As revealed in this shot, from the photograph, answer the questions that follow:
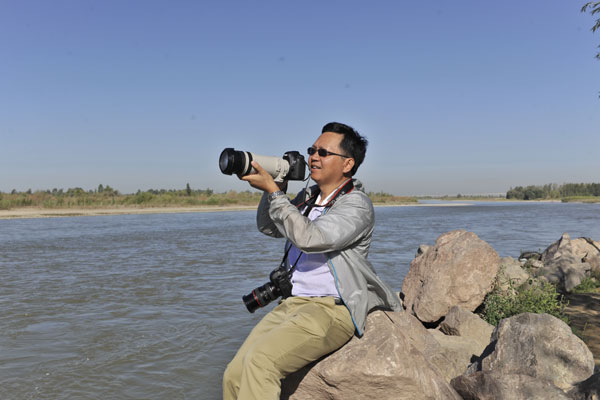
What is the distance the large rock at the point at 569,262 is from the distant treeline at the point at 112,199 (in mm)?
41691

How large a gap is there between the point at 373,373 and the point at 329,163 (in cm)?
143

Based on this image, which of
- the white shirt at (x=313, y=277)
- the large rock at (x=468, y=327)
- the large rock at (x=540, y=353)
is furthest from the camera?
the large rock at (x=468, y=327)

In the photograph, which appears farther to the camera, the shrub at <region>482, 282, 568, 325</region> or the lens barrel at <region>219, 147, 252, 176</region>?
the shrub at <region>482, 282, 568, 325</region>

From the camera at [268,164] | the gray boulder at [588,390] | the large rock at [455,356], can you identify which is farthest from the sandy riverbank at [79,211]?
the gray boulder at [588,390]

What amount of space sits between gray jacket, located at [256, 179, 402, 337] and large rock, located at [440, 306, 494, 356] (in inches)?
106

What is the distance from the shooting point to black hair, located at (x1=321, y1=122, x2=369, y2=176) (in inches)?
125

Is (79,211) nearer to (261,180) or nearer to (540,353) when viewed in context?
(261,180)

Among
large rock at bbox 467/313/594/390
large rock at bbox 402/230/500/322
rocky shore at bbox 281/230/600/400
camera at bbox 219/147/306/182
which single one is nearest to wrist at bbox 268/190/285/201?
camera at bbox 219/147/306/182

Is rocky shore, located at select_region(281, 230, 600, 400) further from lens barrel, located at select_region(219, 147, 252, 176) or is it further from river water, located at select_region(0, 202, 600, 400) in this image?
river water, located at select_region(0, 202, 600, 400)

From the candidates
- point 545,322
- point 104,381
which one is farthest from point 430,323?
point 104,381

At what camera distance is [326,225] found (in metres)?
2.75

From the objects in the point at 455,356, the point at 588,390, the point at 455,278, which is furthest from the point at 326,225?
the point at 455,278

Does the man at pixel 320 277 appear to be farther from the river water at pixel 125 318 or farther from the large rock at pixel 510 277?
the large rock at pixel 510 277

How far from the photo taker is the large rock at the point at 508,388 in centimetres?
326
